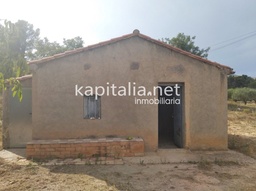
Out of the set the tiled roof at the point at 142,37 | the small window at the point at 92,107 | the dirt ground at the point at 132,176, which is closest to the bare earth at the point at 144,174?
the dirt ground at the point at 132,176

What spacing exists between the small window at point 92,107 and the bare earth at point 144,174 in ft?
7.13

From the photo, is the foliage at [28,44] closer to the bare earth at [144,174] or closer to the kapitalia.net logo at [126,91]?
the kapitalia.net logo at [126,91]

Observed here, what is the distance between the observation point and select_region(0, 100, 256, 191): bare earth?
5.27m

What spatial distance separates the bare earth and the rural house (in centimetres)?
117

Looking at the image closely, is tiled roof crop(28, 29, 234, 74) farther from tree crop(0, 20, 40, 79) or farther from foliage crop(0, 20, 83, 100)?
tree crop(0, 20, 40, 79)

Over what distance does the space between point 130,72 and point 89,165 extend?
4.02 m

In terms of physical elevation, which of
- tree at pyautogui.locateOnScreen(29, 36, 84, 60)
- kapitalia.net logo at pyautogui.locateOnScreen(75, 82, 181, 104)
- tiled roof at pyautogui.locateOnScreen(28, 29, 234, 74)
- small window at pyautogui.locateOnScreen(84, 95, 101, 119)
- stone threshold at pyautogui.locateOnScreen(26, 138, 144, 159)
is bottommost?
stone threshold at pyautogui.locateOnScreen(26, 138, 144, 159)

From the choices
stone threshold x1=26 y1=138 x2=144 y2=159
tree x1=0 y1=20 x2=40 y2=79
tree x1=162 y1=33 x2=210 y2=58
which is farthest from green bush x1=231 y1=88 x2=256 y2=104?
tree x1=0 y1=20 x2=40 y2=79

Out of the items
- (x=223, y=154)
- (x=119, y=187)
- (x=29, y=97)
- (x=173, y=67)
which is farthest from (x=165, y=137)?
(x=29, y=97)

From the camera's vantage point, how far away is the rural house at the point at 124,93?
26.2 feet

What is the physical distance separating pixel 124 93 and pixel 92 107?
149cm

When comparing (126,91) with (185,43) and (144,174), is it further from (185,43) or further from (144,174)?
(185,43)

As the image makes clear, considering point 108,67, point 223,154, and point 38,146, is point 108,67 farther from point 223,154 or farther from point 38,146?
point 223,154

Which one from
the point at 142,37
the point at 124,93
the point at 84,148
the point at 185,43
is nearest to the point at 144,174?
the point at 84,148
